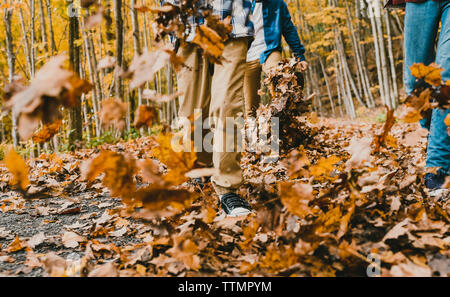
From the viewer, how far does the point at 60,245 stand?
4.80 ft

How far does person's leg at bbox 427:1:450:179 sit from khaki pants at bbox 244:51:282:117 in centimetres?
179

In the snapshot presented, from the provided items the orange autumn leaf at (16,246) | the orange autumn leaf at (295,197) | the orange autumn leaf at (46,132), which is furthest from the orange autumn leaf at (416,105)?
the orange autumn leaf at (16,246)

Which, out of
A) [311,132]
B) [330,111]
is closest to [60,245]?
[311,132]

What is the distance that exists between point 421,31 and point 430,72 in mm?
1064

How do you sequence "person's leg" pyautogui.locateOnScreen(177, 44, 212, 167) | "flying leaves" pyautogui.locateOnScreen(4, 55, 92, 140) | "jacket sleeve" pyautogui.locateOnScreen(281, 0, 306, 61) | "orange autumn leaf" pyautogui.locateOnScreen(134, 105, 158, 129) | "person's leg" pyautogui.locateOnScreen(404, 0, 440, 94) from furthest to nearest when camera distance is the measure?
"jacket sleeve" pyautogui.locateOnScreen(281, 0, 306, 61), "person's leg" pyautogui.locateOnScreen(177, 44, 212, 167), "person's leg" pyautogui.locateOnScreen(404, 0, 440, 94), "orange autumn leaf" pyautogui.locateOnScreen(134, 105, 158, 129), "flying leaves" pyautogui.locateOnScreen(4, 55, 92, 140)

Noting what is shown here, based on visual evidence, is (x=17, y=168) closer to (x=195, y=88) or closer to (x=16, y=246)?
(x=16, y=246)

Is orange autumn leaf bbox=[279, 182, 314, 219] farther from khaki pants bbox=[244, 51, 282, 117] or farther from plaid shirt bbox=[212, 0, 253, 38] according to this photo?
khaki pants bbox=[244, 51, 282, 117]

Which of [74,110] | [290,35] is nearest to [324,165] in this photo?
[290,35]

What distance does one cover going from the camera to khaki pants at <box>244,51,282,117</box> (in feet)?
11.3

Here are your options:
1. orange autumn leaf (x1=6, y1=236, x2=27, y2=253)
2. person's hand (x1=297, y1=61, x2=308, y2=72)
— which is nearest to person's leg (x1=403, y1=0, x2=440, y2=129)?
person's hand (x1=297, y1=61, x2=308, y2=72)

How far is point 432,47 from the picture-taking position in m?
1.96

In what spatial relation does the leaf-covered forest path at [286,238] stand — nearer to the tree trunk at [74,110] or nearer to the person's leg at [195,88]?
the person's leg at [195,88]

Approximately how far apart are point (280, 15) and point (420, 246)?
10.1 ft
